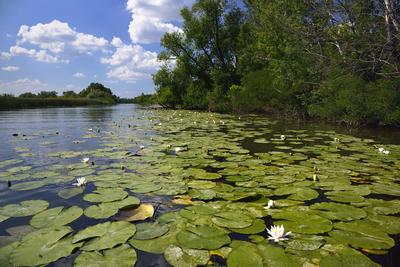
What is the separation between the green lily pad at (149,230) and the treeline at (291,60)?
6.14 metres

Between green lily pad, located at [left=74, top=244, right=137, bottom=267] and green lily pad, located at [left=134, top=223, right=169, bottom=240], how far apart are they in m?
0.19

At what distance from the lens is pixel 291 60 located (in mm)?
12914

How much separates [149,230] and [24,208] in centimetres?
112

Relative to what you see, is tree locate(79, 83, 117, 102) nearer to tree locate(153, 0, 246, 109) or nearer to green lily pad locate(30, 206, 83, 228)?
tree locate(153, 0, 246, 109)

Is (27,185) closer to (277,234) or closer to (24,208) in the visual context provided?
(24,208)

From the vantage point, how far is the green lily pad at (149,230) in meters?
1.93

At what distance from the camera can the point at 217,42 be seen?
22.3 metres

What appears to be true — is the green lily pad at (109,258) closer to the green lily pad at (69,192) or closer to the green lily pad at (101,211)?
the green lily pad at (101,211)

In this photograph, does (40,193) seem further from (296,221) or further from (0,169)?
(296,221)

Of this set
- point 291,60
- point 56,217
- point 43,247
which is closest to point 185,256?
point 43,247

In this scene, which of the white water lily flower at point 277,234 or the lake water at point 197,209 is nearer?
the lake water at point 197,209

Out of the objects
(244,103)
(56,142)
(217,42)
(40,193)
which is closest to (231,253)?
(40,193)

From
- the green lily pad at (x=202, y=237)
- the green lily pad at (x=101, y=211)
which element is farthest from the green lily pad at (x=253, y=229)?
the green lily pad at (x=101, y=211)

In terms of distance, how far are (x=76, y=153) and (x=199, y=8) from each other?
771 inches
